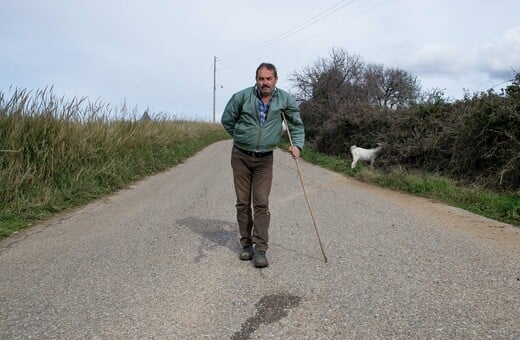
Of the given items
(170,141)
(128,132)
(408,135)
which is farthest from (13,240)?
→ (170,141)

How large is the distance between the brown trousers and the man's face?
2.47ft

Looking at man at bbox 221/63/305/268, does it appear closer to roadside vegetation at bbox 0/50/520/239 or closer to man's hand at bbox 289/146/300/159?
man's hand at bbox 289/146/300/159

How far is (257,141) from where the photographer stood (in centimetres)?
496

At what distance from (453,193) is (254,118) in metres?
5.95

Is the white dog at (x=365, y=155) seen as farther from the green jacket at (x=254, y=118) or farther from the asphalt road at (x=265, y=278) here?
the green jacket at (x=254, y=118)

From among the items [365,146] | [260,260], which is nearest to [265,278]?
[260,260]

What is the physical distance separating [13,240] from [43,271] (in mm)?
1671

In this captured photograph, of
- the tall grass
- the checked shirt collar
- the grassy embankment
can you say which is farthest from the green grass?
the tall grass

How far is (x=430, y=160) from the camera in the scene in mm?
12289

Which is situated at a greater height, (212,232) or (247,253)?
(247,253)

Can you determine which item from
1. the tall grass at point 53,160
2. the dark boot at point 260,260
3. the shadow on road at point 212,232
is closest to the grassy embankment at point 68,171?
the tall grass at point 53,160

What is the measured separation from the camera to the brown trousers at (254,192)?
5.06m

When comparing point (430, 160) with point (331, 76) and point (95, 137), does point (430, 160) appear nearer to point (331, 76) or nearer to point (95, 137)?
point (95, 137)

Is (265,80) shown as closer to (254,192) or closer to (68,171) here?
(254,192)
